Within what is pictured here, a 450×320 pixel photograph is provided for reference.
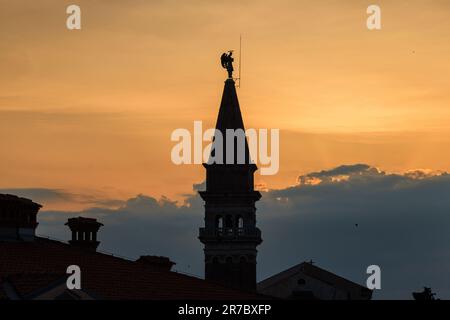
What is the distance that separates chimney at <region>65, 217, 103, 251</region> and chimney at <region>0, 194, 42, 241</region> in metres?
12.0

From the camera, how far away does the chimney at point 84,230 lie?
97.8 m

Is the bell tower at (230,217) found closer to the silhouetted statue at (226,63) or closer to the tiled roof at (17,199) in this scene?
the silhouetted statue at (226,63)

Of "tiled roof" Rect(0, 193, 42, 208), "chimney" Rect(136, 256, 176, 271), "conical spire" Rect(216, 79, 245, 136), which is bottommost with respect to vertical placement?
"chimney" Rect(136, 256, 176, 271)

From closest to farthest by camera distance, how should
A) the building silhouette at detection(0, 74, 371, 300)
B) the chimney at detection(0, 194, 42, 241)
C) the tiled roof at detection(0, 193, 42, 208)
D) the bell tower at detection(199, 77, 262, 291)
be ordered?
the building silhouette at detection(0, 74, 371, 300) → the chimney at detection(0, 194, 42, 241) → the tiled roof at detection(0, 193, 42, 208) → the bell tower at detection(199, 77, 262, 291)

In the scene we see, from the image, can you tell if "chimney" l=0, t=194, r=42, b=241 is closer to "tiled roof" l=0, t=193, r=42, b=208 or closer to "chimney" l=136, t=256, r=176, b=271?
"tiled roof" l=0, t=193, r=42, b=208

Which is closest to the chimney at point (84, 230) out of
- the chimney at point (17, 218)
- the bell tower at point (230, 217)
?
the chimney at point (17, 218)

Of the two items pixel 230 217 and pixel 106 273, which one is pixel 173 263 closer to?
pixel 106 273

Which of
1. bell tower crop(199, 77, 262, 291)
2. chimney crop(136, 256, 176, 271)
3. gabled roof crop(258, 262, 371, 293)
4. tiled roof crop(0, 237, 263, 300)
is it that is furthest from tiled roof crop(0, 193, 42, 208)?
gabled roof crop(258, 262, 371, 293)

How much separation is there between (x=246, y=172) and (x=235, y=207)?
11.7ft

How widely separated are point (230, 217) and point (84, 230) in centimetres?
4079

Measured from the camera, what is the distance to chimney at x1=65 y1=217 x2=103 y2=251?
97.8 meters

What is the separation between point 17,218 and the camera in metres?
82.6
